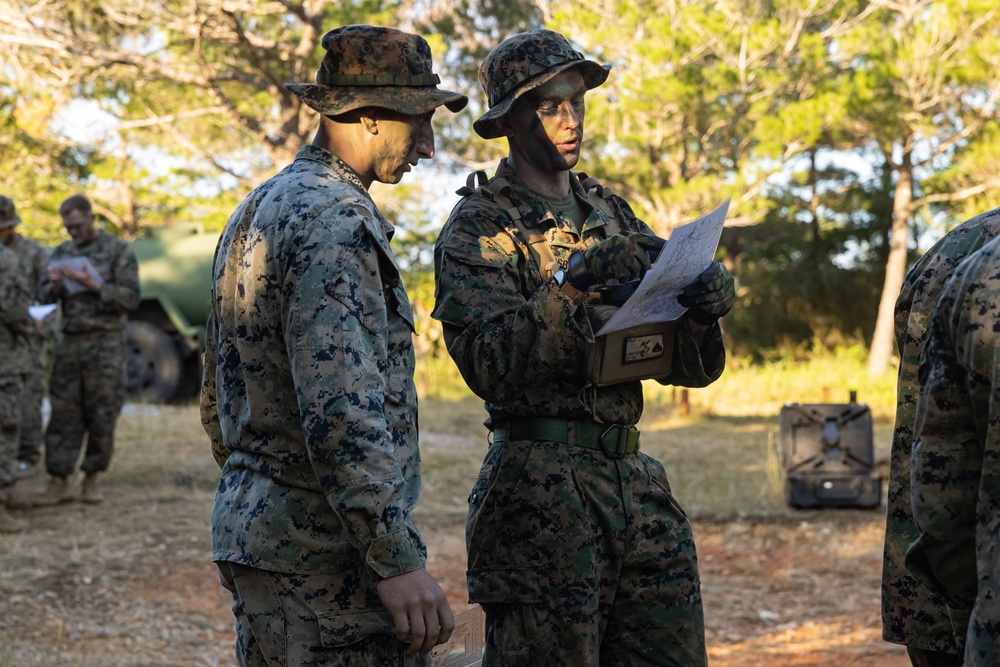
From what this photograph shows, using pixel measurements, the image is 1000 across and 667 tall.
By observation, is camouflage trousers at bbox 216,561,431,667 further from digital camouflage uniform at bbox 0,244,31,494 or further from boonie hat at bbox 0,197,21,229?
boonie hat at bbox 0,197,21,229

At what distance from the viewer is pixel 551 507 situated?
112 inches

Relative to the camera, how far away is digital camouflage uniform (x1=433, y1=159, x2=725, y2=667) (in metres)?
2.77

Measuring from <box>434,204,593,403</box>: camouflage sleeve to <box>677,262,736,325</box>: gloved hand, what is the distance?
0.28 metres

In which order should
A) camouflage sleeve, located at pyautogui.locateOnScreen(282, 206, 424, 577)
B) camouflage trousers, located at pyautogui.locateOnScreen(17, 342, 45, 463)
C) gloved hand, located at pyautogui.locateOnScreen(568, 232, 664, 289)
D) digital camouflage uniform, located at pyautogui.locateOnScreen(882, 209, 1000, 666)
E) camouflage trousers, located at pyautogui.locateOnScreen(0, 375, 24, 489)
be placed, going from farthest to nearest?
camouflage trousers, located at pyautogui.locateOnScreen(17, 342, 45, 463) < camouflage trousers, located at pyautogui.locateOnScreen(0, 375, 24, 489) < gloved hand, located at pyautogui.locateOnScreen(568, 232, 664, 289) < digital camouflage uniform, located at pyautogui.locateOnScreen(882, 209, 1000, 666) < camouflage sleeve, located at pyautogui.locateOnScreen(282, 206, 424, 577)

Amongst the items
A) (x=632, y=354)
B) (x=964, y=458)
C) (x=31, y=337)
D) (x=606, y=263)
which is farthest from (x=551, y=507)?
(x=31, y=337)

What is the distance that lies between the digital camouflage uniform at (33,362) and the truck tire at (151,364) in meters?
4.72

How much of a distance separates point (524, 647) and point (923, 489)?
127 cm

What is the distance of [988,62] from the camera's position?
1503 centimetres

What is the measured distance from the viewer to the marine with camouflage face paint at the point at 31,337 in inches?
303

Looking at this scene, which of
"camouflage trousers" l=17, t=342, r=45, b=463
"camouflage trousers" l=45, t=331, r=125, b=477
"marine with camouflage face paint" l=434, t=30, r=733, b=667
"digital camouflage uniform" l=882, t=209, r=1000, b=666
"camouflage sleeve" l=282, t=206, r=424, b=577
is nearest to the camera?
"camouflage sleeve" l=282, t=206, r=424, b=577

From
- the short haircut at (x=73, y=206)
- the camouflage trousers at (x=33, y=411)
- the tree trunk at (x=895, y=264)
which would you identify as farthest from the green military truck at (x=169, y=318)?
the tree trunk at (x=895, y=264)

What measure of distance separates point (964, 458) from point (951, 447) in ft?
0.08

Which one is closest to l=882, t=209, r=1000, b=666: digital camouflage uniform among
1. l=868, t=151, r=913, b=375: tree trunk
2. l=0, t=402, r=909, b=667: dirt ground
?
l=0, t=402, r=909, b=667: dirt ground

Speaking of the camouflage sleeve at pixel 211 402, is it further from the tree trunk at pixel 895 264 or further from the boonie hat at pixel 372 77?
the tree trunk at pixel 895 264
